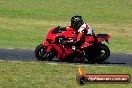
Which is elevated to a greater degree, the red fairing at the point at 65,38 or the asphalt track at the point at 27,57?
the red fairing at the point at 65,38

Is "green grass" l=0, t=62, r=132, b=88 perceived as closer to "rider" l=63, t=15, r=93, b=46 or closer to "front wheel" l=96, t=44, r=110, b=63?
"front wheel" l=96, t=44, r=110, b=63

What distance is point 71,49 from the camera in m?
18.9

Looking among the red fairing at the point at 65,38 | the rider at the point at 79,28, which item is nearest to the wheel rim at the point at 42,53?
the red fairing at the point at 65,38

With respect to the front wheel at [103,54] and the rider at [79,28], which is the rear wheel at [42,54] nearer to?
the rider at [79,28]

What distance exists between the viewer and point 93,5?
163 feet

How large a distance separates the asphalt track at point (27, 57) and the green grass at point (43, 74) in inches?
66.2

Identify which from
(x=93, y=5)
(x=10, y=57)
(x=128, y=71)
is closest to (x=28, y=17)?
(x=93, y=5)

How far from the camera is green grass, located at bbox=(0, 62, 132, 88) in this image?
43.0 feet

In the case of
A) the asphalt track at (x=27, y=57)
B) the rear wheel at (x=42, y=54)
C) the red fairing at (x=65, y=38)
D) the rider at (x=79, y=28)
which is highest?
the rider at (x=79, y=28)

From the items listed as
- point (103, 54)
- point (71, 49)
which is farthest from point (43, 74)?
point (103, 54)

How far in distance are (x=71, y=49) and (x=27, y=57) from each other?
6.97 feet

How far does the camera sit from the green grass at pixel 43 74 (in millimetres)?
13113

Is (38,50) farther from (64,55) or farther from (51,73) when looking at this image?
(51,73)

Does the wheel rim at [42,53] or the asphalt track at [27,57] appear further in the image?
the asphalt track at [27,57]
